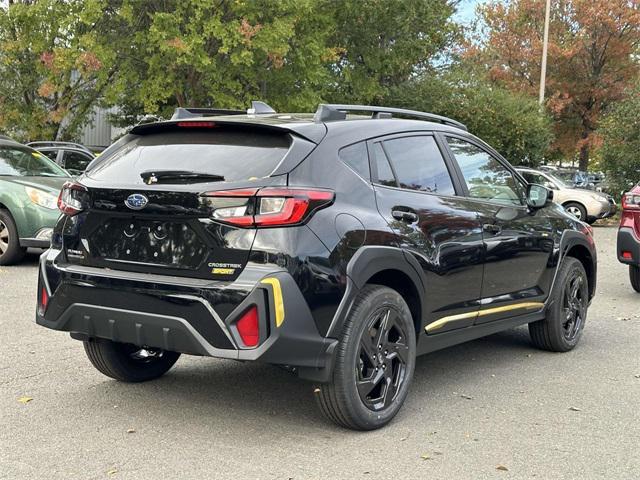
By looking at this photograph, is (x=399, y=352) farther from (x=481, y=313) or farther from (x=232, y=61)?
(x=232, y=61)

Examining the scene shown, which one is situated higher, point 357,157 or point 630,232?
point 357,157

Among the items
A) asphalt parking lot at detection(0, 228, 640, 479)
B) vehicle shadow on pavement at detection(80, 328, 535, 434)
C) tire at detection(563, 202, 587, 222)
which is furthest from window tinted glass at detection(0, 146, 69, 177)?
tire at detection(563, 202, 587, 222)

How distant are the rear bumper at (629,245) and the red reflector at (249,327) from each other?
6443 mm

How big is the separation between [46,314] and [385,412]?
1990 millimetres

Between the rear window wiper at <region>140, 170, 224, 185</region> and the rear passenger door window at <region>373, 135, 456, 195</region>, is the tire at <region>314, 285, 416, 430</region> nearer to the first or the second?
the rear passenger door window at <region>373, 135, 456, 195</region>

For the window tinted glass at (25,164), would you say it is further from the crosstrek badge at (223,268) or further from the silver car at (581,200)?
the silver car at (581,200)

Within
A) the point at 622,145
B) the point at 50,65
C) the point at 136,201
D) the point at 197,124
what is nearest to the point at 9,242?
the point at 197,124

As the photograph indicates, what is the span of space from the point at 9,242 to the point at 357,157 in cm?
708

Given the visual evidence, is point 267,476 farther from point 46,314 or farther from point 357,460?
point 46,314

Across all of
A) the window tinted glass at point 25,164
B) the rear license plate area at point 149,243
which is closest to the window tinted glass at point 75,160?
the window tinted glass at point 25,164

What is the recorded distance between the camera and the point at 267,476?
3.68 metres

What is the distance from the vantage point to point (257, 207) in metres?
3.92

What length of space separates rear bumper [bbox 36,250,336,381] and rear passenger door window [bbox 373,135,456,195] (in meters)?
1.14

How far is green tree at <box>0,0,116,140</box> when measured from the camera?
19891mm
